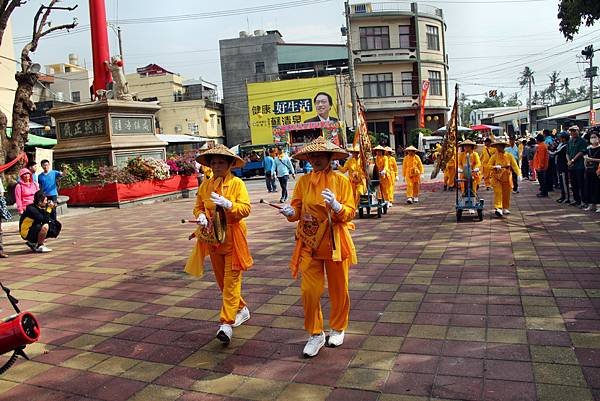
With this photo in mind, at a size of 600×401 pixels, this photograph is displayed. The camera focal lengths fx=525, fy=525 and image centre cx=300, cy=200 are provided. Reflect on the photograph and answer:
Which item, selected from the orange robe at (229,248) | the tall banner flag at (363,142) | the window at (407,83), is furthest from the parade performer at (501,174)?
the window at (407,83)

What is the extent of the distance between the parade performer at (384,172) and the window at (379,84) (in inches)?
1113

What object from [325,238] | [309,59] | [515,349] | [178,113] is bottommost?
[515,349]

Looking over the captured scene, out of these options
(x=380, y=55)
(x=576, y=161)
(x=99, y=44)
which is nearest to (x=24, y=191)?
(x=99, y=44)

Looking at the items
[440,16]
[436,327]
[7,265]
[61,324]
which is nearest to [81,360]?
[61,324]

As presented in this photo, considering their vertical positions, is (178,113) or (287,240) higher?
(178,113)

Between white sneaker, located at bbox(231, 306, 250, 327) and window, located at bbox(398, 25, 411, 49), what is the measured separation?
125 ft

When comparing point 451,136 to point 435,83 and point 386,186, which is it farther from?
point 435,83

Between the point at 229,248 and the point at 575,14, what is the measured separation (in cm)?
1037

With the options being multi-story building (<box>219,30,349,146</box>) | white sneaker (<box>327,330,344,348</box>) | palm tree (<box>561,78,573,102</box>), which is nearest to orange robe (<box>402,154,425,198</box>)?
white sneaker (<box>327,330,344,348</box>)

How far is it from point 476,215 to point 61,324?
8.17 meters

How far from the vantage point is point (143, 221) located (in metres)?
12.6

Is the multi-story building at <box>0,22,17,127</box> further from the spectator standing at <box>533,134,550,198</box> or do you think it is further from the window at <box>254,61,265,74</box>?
the spectator standing at <box>533,134,550,198</box>

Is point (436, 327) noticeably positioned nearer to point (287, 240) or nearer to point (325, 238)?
point (325, 238)

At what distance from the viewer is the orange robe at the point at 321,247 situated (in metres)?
4.12
